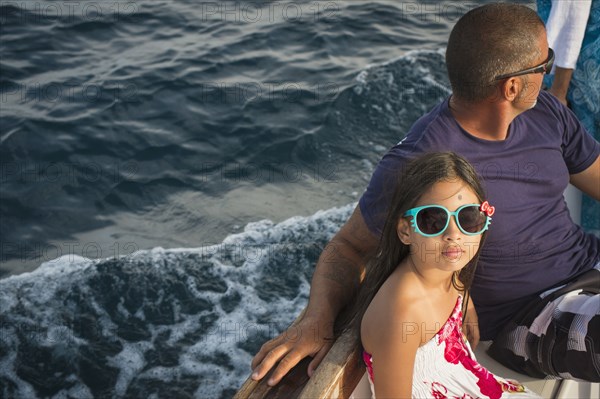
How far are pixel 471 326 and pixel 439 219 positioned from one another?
23.7 inches

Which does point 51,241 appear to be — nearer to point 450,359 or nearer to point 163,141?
point 163,141

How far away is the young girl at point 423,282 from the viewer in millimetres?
1935

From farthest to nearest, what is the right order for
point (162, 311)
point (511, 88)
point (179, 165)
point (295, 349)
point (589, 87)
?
1. point (179, 165)
2. point (162, 311)
3. point (589, 87)
4. point (511, 88)
5. point (295, 349)

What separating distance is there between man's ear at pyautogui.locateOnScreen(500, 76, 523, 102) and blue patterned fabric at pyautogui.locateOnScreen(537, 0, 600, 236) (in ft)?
3.93

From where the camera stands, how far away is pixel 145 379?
375cm

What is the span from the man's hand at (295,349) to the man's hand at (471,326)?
483 millimetres

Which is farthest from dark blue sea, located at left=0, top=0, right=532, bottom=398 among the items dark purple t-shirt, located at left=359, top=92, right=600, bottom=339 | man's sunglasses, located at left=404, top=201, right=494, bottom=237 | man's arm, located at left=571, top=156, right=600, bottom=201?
man's sunglasses, located at left=404, top=201, right=494, bottom=237

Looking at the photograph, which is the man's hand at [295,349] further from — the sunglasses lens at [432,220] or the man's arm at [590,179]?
the man's arm at [590,179]

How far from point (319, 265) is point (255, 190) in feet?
9.96

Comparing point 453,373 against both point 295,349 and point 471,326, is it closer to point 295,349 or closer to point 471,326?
point 471,326

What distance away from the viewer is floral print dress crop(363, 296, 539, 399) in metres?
2.06

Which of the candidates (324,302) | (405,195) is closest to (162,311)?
(324,302)

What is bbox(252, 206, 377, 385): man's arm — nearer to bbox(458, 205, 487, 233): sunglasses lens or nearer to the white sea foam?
bbox(458, 205, 487, 233): sunglasses lens

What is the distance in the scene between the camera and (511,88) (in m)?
2.34
